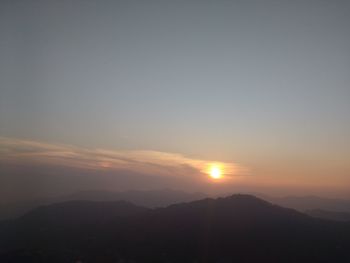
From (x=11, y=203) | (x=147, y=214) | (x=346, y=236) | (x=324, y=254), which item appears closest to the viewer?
(x=324, y=254)

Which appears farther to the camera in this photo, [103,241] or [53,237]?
[53,237]

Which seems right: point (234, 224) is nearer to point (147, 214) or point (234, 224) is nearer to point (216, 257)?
point (216, 257)

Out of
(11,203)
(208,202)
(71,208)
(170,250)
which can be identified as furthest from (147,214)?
(11,203)

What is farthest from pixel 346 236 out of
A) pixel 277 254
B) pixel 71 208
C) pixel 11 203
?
pixel 11 203

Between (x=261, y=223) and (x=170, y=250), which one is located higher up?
(x=261, y=223)

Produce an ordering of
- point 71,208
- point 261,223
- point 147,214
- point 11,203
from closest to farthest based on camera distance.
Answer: point 261,223, point 147,214, point 71,208, point 11,203

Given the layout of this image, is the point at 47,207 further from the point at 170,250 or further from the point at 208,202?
the point at 170,250
